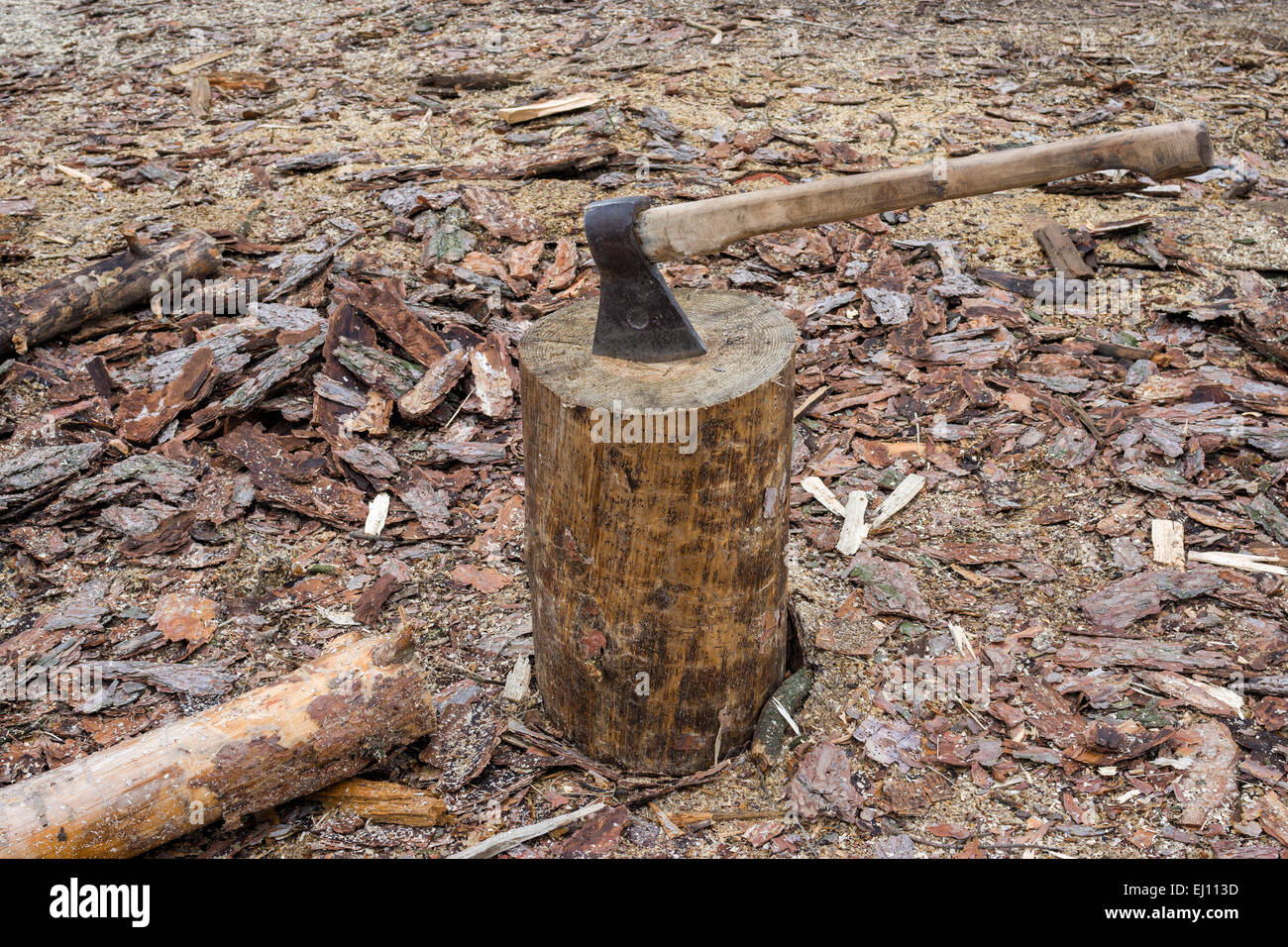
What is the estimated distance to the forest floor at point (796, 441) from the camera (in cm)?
334

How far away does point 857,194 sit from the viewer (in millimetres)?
2840

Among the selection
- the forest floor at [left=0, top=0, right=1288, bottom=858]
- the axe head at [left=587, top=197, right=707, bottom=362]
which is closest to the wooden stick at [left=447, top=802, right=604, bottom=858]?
the forest floor at [left=0, top=0, right=1288, bottom=858]

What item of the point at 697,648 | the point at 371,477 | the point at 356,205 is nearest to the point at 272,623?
the point at 371,477

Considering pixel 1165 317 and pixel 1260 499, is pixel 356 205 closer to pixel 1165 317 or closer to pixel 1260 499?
pixel 1165 317

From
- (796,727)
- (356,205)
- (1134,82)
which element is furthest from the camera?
(1134,82)

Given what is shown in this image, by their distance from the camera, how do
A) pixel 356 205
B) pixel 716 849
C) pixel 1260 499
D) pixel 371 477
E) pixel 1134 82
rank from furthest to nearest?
pixel 1134 82 → pixel 356 205 → pixel 371 477 → pixel 1260 499 → pixel 716 849

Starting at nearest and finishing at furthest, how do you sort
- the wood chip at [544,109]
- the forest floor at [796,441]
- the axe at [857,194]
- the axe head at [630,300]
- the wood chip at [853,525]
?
1. the axe at [857,194]
2. the axe head at [630,300]
3. the forest floor at [796,441]
4. the wood chip at [853,525]
5. the wood chip at [544,109]

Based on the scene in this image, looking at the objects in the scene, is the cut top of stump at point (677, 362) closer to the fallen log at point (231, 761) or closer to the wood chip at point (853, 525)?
the fallen log at point (231, 761)

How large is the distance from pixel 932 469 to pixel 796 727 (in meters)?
1.83

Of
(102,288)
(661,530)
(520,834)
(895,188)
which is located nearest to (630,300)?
(661,530)

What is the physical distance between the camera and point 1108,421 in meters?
4.86

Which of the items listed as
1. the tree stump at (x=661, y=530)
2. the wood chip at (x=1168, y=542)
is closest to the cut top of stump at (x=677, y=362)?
the tree stump at (x=661, y=530)

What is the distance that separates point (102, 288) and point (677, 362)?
4.37 metres

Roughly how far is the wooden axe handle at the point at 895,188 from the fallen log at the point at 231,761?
5.34 ft
